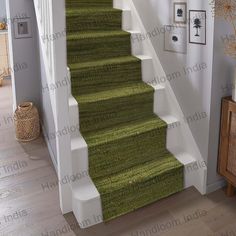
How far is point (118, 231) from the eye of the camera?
2137 millimetres

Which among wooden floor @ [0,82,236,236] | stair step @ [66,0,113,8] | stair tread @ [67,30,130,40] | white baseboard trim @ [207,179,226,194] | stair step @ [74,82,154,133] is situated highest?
stair step @ [66,0,113,8]

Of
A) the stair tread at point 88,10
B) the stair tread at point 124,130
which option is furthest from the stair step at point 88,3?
the stair tread at point 124,130

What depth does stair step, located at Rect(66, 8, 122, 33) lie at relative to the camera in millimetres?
2893

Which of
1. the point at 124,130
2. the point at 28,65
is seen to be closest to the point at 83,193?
the point at 124,130

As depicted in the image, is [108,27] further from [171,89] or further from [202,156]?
[202,156]

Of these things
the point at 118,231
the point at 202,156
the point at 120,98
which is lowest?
the point at 118,231

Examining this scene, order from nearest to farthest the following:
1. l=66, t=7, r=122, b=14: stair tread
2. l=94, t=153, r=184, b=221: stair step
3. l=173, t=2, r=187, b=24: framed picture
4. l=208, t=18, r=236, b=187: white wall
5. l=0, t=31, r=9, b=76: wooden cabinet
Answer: l=208, t=18, r=236, b=187: white wall → l=94, t=153, r=184, b=221: stair step → l=173, t=2, r=187, b=24: framed picture → l=66, t=7, r=122, b=14: stair tread → l=0, t=31, r=9, b=76: wooden cabinet

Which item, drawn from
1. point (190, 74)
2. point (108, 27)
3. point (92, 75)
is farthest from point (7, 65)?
point (190, 74)

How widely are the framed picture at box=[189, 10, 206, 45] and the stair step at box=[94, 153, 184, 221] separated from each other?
0.93 metres

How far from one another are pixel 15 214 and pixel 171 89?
1539 millimetres

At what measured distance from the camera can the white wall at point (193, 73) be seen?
87.4 inches

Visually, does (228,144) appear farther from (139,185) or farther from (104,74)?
(104,74)

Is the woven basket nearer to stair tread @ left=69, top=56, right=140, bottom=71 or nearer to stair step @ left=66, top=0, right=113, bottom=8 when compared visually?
stair tread @ left=69, top=56, right=140, bottom=71

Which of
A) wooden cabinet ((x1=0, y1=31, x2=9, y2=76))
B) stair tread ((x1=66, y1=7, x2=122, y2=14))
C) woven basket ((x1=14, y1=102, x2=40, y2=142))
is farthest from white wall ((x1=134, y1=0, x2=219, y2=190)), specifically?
wooden cabinet ((x1=0, y1=31, x2=9, y2=76))
